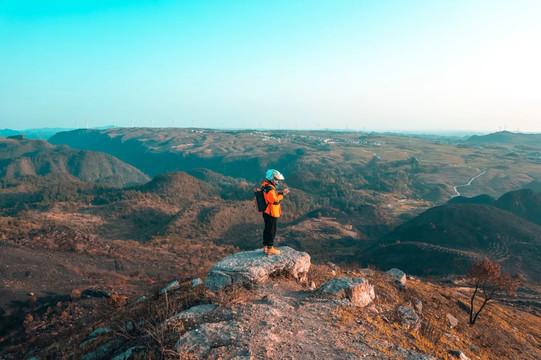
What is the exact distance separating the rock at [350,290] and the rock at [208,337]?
11.9ft

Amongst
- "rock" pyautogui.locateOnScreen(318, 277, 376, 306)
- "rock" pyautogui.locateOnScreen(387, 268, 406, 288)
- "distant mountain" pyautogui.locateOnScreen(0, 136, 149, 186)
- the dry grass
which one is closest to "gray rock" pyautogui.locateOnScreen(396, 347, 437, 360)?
the dry grass

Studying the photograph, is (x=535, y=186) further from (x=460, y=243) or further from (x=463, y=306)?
(x=463, y=306)

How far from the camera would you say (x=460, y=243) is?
181 feet

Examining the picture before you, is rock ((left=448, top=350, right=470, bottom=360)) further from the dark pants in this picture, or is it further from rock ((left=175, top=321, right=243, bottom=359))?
rock ((left=175, top=321, right=243, bottom=359))

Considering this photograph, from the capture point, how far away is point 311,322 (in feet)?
24.6

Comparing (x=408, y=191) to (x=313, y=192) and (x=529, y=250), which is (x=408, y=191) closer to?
(x=313, y=192)

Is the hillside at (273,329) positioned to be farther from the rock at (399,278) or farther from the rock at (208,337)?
the rock at (399,278)

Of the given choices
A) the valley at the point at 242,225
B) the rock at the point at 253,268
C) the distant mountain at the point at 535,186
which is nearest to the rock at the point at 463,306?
the valley at the point at 242,225

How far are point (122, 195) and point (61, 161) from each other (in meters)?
108

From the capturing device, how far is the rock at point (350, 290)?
9.28 meters

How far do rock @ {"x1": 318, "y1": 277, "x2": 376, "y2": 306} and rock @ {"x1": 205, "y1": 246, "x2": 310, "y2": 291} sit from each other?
1292 mm

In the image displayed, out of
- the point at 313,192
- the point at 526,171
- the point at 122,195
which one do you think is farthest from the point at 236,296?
the point at 526,171

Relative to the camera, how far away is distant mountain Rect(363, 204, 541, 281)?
4434 cm

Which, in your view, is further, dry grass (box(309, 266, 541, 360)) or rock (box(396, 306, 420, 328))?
rock (box(396, 306, 420, 328))
